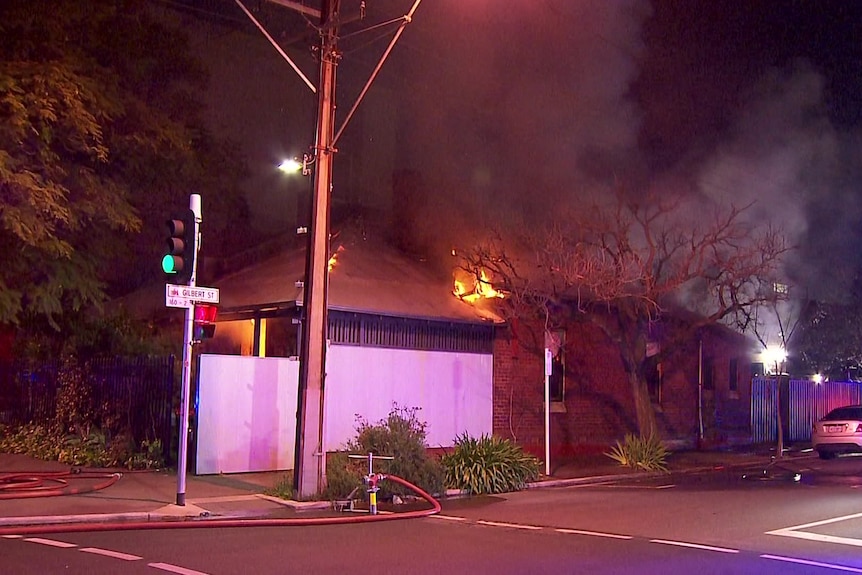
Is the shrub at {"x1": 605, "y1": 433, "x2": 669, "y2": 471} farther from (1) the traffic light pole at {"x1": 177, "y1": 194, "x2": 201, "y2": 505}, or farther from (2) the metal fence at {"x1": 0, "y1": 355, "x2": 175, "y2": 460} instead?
(1) the traffic light pole at {"x1": 177, "y1": 194, "x2": 201, "y2": 505}

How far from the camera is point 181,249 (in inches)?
456

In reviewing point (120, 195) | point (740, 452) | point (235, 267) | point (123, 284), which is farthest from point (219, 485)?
point (740, 452)

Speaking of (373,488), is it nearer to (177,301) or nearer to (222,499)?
(222,499)

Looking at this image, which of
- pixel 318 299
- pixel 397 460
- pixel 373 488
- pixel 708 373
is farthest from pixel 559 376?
pixel 373 488

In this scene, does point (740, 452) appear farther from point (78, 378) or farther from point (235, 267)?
point (78, 378)

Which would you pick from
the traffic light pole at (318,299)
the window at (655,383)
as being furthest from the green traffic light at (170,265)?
the window at (655,383)

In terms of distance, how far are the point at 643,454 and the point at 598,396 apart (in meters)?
3.78

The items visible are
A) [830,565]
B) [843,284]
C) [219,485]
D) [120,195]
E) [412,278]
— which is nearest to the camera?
[830,565]

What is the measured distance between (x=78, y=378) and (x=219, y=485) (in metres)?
5.78

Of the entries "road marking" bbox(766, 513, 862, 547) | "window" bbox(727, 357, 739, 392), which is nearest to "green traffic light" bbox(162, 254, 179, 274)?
"road marking" bbox(766, 513, 862, 547)

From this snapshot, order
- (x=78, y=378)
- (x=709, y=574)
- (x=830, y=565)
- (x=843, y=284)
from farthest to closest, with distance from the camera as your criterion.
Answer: (x=843, y=284) → (x=78, y=378) → (x=830, y=565) → (x=709, y=574)

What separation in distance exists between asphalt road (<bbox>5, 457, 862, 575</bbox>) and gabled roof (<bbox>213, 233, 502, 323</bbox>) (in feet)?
17.2

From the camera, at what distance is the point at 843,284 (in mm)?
30266

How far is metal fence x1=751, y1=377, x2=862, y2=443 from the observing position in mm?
26688
